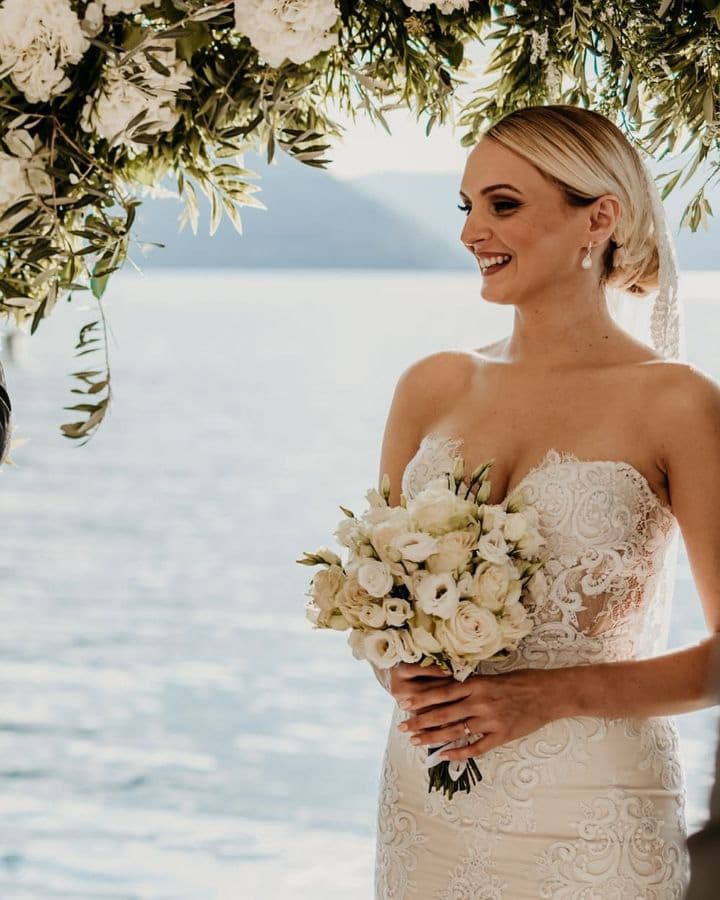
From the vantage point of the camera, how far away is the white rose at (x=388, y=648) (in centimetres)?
204

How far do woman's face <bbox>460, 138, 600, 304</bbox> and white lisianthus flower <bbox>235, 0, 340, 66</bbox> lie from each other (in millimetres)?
422

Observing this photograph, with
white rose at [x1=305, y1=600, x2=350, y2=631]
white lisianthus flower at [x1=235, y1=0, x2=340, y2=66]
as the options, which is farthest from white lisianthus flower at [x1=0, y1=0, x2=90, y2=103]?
white rose at [x1=305, y1=600, x2=350, y2=631]

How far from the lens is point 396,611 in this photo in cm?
204

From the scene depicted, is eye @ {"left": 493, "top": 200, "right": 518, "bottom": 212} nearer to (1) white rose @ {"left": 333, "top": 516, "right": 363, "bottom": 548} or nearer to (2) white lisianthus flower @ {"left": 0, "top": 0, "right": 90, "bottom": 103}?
(1) white rose @ {"left": 333, "top": 516, "right": 363, "bottom": 548}

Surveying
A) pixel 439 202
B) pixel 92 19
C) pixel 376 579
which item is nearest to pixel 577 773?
pixel 376 579

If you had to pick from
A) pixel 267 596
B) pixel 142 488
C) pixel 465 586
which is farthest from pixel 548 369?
→ pixel 142 488

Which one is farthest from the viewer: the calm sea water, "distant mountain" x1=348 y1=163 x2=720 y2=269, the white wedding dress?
the calm sea water

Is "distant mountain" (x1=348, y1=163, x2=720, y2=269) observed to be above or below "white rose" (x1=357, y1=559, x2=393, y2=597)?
above

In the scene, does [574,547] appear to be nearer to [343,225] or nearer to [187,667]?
[187,667]

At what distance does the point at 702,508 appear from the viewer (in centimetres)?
220

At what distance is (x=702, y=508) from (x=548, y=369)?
0.43m

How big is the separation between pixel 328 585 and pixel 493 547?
0.89 ft

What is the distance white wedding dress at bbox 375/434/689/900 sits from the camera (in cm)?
221

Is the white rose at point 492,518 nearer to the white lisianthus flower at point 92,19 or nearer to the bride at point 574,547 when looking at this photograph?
the bride at point 574,547
